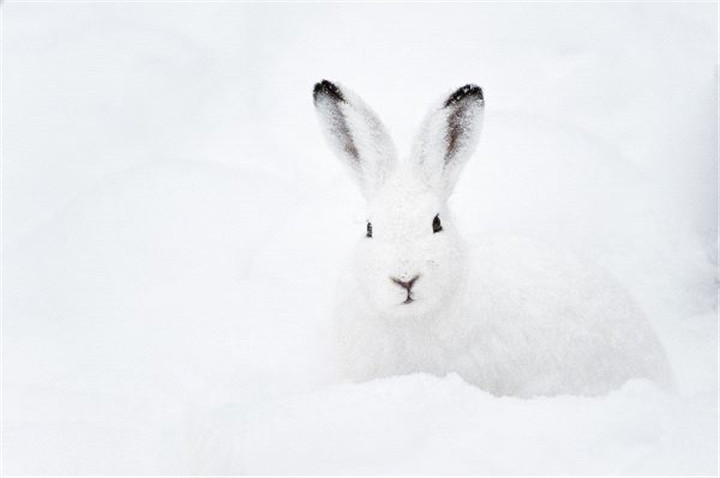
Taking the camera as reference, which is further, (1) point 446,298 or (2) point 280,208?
(2) point 280,208

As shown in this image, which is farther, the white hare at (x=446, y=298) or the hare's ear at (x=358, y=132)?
the hare's ear at (x=358, y=132)

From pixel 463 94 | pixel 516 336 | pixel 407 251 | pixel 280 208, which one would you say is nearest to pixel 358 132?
pixel 463 94

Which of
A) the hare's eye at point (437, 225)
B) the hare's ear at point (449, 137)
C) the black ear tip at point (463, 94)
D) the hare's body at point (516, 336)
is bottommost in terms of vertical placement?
the hare's body at point (516, 336)

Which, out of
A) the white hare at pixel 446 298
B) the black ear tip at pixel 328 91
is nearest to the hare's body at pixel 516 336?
the white hare at pixel 446 298

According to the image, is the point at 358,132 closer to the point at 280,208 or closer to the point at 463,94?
the point at 463,94

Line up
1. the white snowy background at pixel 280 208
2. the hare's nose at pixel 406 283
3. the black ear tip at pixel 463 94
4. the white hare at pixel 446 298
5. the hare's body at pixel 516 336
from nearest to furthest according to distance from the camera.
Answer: the white snowy background at pixel 280 208
the hare's nose at pixel 406 283
the white hare at pixel 446 298
the black ear tip at pixel 463 94
the hare's body at pixel 516 336

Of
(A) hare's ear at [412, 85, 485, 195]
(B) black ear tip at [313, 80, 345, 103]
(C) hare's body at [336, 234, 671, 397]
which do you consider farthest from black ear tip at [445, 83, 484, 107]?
(C) hare's body at [336, 234, 671, 397]

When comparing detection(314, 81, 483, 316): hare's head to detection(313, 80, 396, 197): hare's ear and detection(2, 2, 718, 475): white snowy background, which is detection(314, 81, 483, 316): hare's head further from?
detection(2, 2, 718, 475): white snowy background

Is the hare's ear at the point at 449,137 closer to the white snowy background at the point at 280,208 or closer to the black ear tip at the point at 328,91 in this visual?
the black ear tip at the point at 328,91
